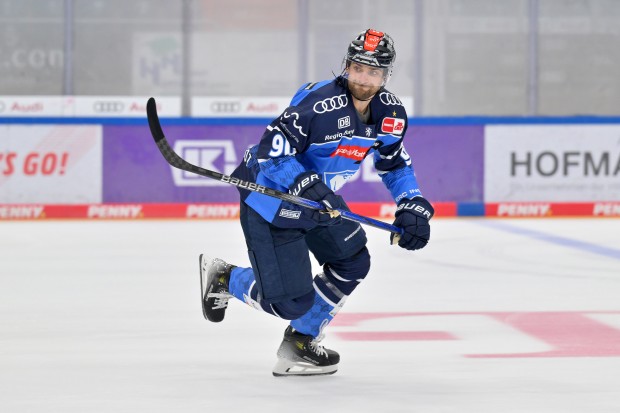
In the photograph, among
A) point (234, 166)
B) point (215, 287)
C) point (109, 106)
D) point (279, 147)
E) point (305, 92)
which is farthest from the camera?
point (109, 106)

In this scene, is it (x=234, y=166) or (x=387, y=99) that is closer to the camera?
(x=387, y=99)

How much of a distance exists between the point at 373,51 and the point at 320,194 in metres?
0.54

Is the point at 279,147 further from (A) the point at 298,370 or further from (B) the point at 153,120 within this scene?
(A) the point at 298,370

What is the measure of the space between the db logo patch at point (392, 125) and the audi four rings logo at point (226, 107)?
878 cm

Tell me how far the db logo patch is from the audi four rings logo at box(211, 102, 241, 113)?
28.8 ft

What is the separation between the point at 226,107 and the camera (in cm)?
1297

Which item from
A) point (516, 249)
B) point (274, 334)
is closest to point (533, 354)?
point (274, 334)

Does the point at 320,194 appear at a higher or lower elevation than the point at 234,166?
lower

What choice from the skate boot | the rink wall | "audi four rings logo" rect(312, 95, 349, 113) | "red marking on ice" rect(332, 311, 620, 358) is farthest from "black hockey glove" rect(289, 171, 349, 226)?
the rink wall

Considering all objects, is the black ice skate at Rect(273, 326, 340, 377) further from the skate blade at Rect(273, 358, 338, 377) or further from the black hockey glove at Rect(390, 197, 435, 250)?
the black hockey glove at Rect(390, 197, 435, 250)

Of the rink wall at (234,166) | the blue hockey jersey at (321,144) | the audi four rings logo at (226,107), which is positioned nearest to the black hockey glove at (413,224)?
the blue hockey jersey at (321,144)

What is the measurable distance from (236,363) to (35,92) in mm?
8777

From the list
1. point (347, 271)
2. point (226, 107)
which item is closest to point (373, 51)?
point (347, 271)

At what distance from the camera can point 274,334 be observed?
16.8 ft
